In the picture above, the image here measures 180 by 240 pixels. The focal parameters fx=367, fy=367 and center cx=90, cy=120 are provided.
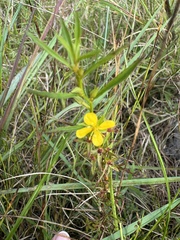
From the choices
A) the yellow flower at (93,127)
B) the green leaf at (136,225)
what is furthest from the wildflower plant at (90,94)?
the green leaf at (136,225)

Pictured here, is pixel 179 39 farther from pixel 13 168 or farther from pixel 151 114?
pixel 13 168

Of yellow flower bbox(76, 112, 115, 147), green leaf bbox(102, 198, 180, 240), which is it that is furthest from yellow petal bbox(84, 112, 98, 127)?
green leaf bbox(102, 198, 180, 240)

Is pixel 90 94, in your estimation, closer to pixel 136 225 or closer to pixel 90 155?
pixel 90 155

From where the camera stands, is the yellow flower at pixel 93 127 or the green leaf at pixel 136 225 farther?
the green leaf at pixel 136 225

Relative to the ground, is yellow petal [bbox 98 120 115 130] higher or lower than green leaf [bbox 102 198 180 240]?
higher

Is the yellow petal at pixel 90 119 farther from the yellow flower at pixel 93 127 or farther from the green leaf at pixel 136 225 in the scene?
the green leaf at pixel 136 225

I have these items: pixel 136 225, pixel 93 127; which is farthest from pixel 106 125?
pixel 136 225

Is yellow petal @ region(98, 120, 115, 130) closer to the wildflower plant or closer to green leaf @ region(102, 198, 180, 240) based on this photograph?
the wildflower plant

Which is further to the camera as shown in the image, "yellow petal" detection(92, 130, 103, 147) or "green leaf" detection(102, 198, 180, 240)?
"green leaf" detection(102, 198, 180, 240)

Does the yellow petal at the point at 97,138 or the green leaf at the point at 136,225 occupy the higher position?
the yellow petal at the point at 97,138
